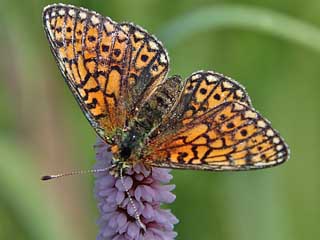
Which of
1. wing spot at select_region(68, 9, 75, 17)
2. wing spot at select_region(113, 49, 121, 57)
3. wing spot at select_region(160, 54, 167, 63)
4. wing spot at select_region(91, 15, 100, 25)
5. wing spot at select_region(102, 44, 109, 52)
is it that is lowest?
Result: wing spot at select_region(160, 54, 167, 63)

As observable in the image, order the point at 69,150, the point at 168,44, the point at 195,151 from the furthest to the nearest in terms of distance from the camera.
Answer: the point at 69,150 → the point at 168,44 → the point at 195,151

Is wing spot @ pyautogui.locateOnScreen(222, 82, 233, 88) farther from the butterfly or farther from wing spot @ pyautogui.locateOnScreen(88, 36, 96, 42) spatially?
wing spot @ pyautogui.locateOnScreen(88, 36, 96, 42)

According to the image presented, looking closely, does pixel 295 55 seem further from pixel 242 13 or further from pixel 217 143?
pixel 217 143

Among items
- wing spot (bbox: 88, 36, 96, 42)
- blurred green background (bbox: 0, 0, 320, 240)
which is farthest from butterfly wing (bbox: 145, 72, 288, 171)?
blurred green background (bbox: 0, 0, 320, 240)

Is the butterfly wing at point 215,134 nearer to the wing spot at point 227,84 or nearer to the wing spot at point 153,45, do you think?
the wing spot at point 227,84

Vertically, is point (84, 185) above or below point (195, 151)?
below

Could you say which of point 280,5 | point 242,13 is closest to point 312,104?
point 280,5

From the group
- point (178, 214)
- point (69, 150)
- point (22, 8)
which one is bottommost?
point (178, 214)

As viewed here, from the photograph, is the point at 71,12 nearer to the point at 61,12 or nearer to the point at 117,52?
the point at 61,12
